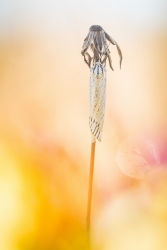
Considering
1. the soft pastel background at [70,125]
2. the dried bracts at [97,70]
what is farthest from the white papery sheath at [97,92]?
the soft pastel background at [70,125]

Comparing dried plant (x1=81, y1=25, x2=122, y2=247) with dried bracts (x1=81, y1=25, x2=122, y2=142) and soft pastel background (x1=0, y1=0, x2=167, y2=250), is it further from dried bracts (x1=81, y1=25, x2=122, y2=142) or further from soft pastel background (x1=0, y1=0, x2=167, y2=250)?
soft pastel background (x1=0, y1=0, x2=167, y2=250)

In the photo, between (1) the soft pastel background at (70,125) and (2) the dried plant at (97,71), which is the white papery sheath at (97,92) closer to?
(2) the dried plant at (97,71)

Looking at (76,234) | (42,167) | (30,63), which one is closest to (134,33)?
(30,63)

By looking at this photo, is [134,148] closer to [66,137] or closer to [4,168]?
[66,137]

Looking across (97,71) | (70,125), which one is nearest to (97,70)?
(97,71)

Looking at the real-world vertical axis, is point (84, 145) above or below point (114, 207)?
above

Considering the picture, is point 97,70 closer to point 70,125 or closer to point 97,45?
point 97,45

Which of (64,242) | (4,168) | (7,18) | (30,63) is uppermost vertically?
(7,18)

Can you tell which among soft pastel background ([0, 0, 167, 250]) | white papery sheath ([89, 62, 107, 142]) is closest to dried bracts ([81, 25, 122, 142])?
white papery sheath ([89, 62, 107, 142])
